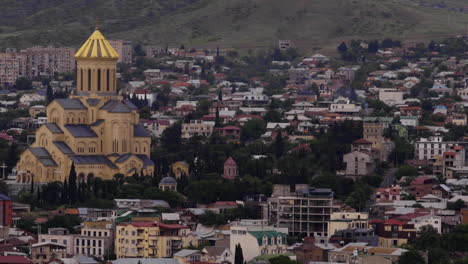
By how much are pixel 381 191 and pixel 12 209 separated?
21692 millimetres

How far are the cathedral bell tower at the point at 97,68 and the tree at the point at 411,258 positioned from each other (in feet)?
121

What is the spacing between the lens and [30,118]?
15875 centimetres

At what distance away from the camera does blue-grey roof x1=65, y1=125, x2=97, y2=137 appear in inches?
4970

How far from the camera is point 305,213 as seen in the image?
110m

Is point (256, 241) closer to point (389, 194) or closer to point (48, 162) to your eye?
point (389, 194)

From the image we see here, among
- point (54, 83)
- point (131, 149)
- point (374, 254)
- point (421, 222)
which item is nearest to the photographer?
point (374, 254)

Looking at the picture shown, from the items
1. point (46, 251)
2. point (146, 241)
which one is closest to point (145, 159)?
point (146, 241)

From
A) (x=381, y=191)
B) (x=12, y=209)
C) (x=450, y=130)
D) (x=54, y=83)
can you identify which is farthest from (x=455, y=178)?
(x=54, y=83)

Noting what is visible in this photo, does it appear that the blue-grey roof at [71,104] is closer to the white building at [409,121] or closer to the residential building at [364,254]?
the white building at [409,121]

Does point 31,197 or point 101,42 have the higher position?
point 101,42

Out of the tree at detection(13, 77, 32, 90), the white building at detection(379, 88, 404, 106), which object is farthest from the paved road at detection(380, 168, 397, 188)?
the tree at detection(13, 77, 32, 90)

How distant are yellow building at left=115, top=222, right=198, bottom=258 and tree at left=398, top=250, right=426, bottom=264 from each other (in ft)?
36.4

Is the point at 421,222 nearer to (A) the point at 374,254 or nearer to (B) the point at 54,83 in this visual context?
(A) the point at 374,254

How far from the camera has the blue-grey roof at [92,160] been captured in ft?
407
